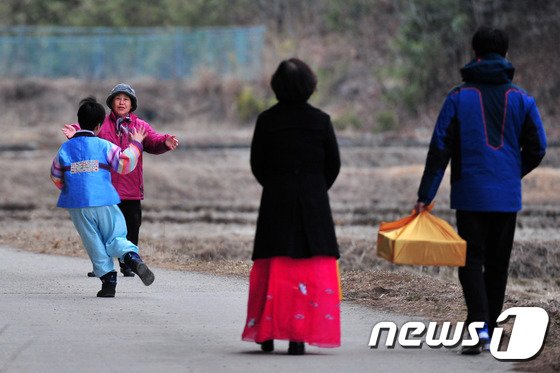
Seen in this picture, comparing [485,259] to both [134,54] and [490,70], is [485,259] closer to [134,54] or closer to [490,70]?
[490,70]

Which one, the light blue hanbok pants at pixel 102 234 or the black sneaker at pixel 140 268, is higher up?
the light blue hanbok pants at pixel 102 234

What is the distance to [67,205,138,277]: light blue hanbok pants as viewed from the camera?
11.3 m

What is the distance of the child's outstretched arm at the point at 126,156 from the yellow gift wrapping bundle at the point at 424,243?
3.10 meters

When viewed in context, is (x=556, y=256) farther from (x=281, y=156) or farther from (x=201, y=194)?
(x=201, y=194)

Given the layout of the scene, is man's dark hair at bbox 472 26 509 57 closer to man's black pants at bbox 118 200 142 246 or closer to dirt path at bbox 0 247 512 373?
dirt path at bbox 0 247 512 373

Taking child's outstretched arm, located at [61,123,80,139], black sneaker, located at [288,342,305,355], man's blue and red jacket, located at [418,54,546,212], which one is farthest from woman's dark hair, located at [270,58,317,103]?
child's outstretched arm, located at [61,123,80,139]

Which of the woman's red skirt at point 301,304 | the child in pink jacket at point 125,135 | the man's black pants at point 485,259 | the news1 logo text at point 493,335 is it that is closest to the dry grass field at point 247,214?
the news1 logo text at point 493,335

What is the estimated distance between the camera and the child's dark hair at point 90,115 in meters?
11.4

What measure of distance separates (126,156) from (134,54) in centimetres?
3699

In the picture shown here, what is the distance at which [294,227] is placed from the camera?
27.3 feet

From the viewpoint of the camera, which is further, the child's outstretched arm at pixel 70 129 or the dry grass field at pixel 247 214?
the dry grass field at pixel 247 214

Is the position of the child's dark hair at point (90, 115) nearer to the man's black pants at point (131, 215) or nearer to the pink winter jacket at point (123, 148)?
the pink winter jacket at point (123, 148)

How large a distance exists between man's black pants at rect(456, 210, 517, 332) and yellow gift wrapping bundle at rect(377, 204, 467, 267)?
0.11 m

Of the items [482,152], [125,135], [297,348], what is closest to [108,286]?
[125,135]
